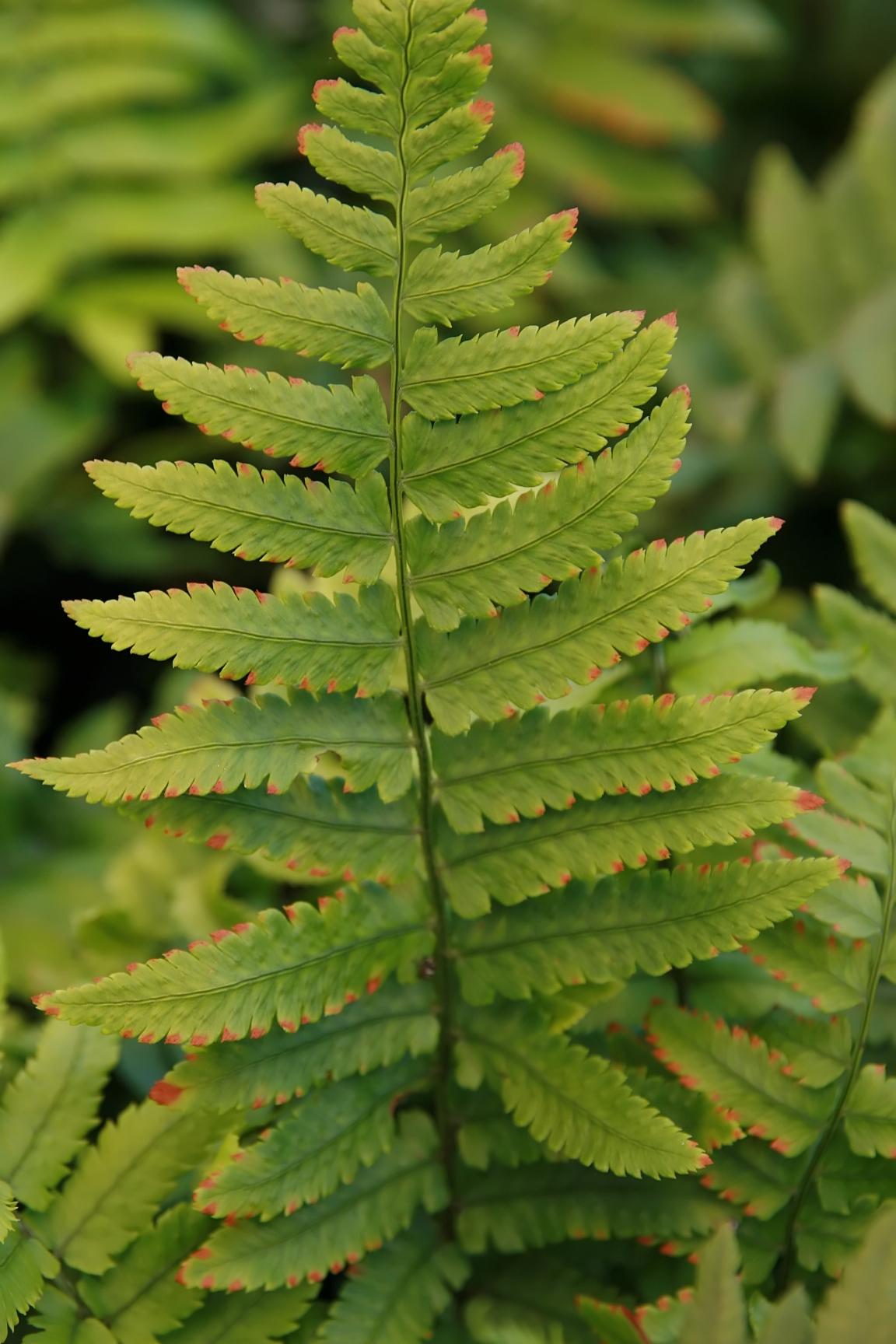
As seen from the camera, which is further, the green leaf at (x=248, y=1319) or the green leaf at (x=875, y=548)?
the green leaf at (x=875, y=548)

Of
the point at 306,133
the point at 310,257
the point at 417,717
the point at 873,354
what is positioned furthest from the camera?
the point at 310,257

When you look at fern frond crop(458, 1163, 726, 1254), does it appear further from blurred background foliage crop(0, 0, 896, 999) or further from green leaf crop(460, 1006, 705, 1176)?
blurred background foliage crop(0, 0, 896, 999)

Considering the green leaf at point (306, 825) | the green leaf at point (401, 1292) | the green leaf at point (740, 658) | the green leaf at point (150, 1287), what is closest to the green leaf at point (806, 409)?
the green leaf at point (740, 658)

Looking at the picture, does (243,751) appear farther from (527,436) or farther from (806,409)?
(806,409)

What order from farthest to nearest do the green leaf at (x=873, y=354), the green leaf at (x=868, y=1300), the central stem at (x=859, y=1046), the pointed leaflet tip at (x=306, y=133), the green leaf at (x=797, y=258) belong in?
1. the green leaf at (x=797, y=258)
2. the green leaf at (x=873, y=354)
3. the central stem at (x=859, y=1046)
4. the pointed leaflet tip at (x=306, y=133)
5. the green leaf at (x=868, y=1300)

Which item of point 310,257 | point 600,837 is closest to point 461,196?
point 600,837

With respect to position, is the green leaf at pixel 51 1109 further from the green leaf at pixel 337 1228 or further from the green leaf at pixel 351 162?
the green leaf at pixel 351 162
